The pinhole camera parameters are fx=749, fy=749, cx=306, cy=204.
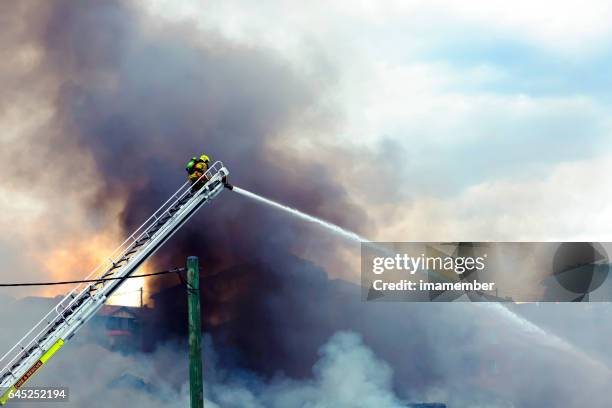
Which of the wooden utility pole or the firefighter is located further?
the firefighter

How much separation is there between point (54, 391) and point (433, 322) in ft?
66.3

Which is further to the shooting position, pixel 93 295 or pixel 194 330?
pixel 93 295

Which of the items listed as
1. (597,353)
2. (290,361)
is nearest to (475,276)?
(597,353)

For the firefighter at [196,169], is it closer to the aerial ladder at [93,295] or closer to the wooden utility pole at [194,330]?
the aerial ladder at [93,295]

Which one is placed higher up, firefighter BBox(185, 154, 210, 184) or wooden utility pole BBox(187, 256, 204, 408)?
firefighter BBox(185, 154, 210, 184)

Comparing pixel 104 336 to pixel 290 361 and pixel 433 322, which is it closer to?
pixel 290 361

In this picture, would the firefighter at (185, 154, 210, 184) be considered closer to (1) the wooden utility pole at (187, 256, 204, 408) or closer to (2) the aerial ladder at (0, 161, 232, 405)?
(2) the aerial ladder at (0, 161, 232, 405)

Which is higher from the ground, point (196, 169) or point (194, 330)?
point (196, 169)

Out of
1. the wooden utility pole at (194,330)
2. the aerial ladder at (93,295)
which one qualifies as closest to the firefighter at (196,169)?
the aerial ladder at (93,295)

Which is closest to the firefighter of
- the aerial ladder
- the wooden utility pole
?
the aerial ladder

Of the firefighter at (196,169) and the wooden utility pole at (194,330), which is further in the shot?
the firefighter at (196,169)

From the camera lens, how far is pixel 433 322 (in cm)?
4181

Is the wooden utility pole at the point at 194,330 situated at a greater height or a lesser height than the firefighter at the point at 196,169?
lesser

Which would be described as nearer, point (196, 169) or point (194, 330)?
point (194, 330)
